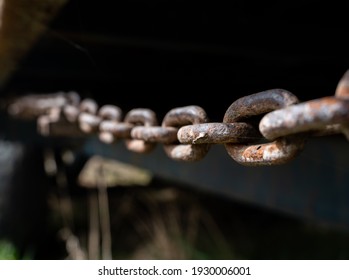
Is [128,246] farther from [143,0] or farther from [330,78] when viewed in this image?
[143,0]

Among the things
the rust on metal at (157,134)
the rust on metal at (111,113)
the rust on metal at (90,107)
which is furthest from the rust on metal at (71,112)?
the rust on metal at (157,134)

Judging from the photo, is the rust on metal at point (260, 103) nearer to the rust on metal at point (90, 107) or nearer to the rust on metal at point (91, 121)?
the rust on metal at point (91, 121)

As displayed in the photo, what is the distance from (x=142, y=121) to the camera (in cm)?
107

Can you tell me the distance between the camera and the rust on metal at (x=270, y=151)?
0.65 meters

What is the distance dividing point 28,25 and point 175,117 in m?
0.83

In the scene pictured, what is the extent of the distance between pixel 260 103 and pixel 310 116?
0.13 metres

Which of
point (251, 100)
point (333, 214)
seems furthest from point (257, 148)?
point (333, 214)

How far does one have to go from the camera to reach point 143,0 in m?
1.62

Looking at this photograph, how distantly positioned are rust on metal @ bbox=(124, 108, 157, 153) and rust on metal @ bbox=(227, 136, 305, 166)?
1.00ft

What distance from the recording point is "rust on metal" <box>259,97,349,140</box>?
56 centimetres

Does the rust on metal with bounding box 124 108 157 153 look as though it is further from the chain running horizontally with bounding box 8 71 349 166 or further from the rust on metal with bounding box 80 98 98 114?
the rust on metal with bounding box 80 98 98 114

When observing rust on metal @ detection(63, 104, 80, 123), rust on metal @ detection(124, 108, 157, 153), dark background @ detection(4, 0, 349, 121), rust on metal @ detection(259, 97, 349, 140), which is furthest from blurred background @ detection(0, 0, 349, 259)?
rust on metal @ detection(259, 97, 349, 140)

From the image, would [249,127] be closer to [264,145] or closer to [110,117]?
[264,145]
